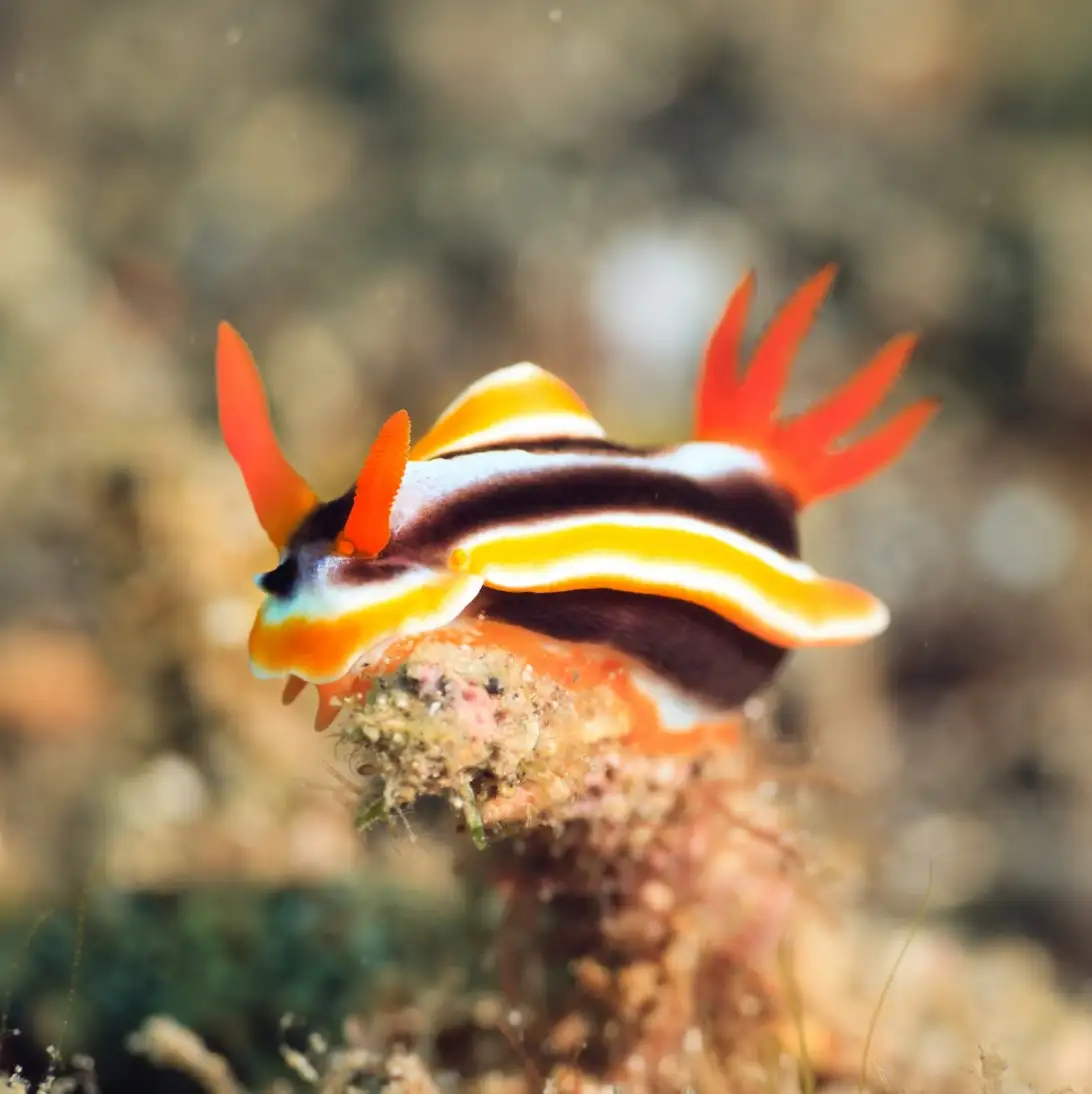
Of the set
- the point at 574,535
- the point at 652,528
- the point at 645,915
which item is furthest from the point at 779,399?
the point at 645,915

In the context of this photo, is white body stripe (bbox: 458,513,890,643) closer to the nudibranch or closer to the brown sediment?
the nudibranch

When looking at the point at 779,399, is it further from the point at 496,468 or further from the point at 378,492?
the point at 378,492

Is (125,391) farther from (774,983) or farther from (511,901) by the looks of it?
(774,983)

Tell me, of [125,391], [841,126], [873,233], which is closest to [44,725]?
[125,391]

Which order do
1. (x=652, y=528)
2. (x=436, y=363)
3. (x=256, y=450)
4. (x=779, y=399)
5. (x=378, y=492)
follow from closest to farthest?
(x=378, y=492)
(x=256, y=450)
(x=652, y=528)
(x=779, y=399)
(x=436, y=363)

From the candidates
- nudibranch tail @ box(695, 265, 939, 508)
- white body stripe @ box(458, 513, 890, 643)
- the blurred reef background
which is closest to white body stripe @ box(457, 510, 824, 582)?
white body stripe @ box(458, 513, 890, 643)
